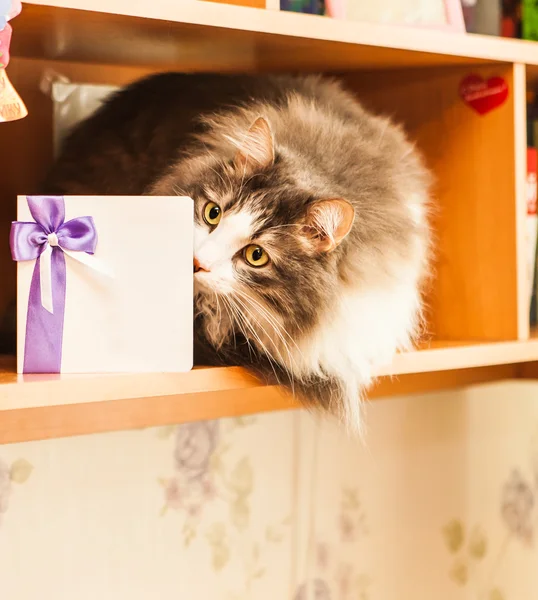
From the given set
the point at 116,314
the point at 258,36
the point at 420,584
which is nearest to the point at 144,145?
the point at 258,36

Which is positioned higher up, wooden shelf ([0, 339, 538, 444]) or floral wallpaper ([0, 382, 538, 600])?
wooden shelf ([0, 339, 538, 444])

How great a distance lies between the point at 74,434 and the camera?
4.06 ft

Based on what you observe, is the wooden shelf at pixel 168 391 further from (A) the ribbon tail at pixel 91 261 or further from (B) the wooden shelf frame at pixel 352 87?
(A) the ribbon tail at pixel 91 261

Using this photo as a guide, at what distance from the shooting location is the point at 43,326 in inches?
33.9

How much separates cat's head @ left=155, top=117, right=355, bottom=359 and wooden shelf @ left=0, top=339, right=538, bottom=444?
7 cm

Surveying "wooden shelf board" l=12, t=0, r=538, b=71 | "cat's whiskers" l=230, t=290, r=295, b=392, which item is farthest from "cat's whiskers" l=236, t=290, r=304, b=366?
"wooden shelf board" l=12, t=0, r=538, b=71

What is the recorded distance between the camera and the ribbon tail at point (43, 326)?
0.86m

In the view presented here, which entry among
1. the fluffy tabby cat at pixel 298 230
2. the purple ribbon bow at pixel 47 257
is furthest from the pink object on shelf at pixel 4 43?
the fluffy tabby cat at pixel 298 230

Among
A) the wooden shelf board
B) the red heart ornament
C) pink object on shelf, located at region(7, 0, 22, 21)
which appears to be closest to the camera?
pink object on shelf, located at region(7, 0, 22, 21)

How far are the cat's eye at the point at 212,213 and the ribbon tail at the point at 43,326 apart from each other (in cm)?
19

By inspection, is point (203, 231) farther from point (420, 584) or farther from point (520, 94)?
point (420, 584)

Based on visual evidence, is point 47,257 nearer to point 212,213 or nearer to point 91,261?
point 91,261

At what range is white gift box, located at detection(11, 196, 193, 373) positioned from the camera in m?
0.86

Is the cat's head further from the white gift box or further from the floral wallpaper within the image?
the floral wallpaper
